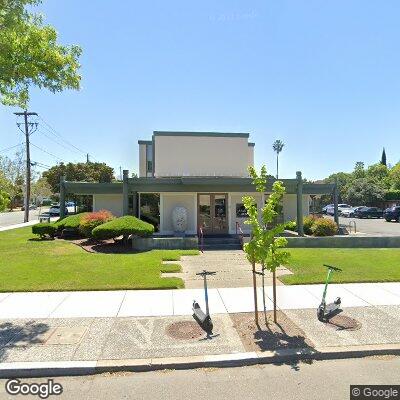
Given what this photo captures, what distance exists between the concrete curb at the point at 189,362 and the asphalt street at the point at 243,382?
4.3 inches

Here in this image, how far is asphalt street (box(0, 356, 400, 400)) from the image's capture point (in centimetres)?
A: 454

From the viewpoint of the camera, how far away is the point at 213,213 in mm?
21406

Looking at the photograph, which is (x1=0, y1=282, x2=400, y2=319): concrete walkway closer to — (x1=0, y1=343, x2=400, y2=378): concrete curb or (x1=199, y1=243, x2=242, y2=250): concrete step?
(x1=0, y1=343, x2=400, y2=378): concrete curb

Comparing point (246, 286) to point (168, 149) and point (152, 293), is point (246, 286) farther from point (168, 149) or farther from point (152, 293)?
point (168, 149)

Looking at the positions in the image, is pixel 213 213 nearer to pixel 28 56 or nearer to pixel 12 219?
pixel 28 56

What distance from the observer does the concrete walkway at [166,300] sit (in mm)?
7648

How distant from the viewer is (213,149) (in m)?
25.0

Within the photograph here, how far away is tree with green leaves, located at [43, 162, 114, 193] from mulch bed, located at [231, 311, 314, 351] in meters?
40.6

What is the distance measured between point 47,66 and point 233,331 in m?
7.00

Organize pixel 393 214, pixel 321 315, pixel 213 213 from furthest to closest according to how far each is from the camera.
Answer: pixel 393 214 < pixel 213 213 < pixel 321 315

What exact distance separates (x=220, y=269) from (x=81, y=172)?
37447 millimetres

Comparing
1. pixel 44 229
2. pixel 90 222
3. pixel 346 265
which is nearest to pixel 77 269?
pixel 90 222

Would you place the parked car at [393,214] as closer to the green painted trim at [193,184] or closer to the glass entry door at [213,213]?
the green painted trim at [193,184]

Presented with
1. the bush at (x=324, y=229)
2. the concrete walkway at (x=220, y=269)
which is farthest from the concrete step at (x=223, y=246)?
the bush at (x=324, y=229)
